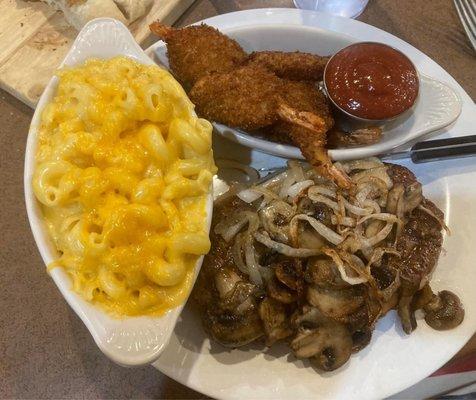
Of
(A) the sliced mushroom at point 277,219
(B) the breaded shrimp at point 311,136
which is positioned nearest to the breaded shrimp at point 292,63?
(B) the breaded shrimp at point 311,136

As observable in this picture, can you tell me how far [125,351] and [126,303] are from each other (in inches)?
5.7

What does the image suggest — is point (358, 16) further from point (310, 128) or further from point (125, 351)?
point (125, 351)

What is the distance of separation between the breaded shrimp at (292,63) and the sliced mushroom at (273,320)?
37.7 inches

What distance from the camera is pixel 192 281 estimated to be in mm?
1410

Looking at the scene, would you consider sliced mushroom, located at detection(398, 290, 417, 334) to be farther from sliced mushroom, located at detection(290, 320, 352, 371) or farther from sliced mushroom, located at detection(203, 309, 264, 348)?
sliced mushroom, located at detection(203, 309, 264, 348)

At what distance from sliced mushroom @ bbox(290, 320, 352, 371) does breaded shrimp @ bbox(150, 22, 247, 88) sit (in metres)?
1.07

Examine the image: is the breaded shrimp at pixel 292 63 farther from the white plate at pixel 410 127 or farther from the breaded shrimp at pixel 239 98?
the white plate at pixel 410 127

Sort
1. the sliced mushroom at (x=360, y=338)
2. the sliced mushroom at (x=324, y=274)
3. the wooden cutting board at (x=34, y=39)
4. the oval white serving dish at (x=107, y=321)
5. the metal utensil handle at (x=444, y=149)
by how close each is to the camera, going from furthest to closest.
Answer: the wooden cutting board at (x=34, y=39), the metal utensil handle at (x=444, y=149), the sliced mushroom at (x=360, y=338), the sliced mushroom at (x=324, y=274), the oval white serving dish at (x=107, y=321)

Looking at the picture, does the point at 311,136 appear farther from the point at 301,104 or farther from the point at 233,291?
the point at 233,291

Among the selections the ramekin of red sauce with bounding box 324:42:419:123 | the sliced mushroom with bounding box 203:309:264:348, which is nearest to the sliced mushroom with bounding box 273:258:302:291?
the sliced mushroom with bounding box 203:309:264:348

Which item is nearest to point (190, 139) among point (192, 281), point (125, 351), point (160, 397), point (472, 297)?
point (192, 281)

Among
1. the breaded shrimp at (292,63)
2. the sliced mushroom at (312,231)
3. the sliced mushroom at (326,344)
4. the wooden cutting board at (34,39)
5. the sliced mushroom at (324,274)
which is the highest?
the wooden cutting board at (34,39)

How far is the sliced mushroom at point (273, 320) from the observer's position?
1.59 metres

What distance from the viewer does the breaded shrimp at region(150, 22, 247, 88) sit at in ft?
6.26
